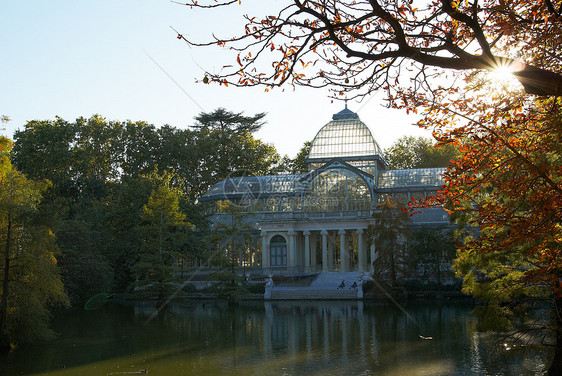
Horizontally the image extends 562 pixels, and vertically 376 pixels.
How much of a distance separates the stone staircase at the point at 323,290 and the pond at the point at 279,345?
6190 mm

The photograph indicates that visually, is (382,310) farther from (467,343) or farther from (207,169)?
(207,169)

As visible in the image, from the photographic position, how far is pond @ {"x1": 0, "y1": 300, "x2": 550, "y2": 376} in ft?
63.1

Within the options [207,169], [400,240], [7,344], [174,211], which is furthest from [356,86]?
[207,169]

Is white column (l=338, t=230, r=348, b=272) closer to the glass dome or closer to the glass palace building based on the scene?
the glass palace building

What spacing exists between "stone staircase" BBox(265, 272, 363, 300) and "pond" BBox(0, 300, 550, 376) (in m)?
6.19

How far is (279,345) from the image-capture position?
23.9 meters

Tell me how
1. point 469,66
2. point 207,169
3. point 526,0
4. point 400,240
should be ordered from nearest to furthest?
point 469,66 < point 526,0 < point 400,240 < point 207,169

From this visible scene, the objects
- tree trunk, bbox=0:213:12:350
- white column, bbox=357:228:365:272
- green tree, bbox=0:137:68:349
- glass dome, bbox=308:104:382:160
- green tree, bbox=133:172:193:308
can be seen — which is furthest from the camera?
glass dome, bbox=308:104:382:160

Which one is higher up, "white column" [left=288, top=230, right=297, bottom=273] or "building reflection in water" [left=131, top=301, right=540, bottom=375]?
"white column" [left=288, top=230, right=297, bottom=273]

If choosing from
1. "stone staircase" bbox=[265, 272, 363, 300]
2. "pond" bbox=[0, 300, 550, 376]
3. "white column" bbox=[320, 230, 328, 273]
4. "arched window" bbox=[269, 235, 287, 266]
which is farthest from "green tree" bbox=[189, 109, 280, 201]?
"pond" bbox=[0, 300, 550, 376]

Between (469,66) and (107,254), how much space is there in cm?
4100

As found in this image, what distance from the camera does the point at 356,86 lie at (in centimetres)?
848

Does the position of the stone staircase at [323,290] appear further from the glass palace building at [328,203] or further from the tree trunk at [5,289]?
the tree trunk at [5,289]

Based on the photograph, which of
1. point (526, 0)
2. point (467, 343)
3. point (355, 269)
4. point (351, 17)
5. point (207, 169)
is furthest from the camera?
point (207, 169)
